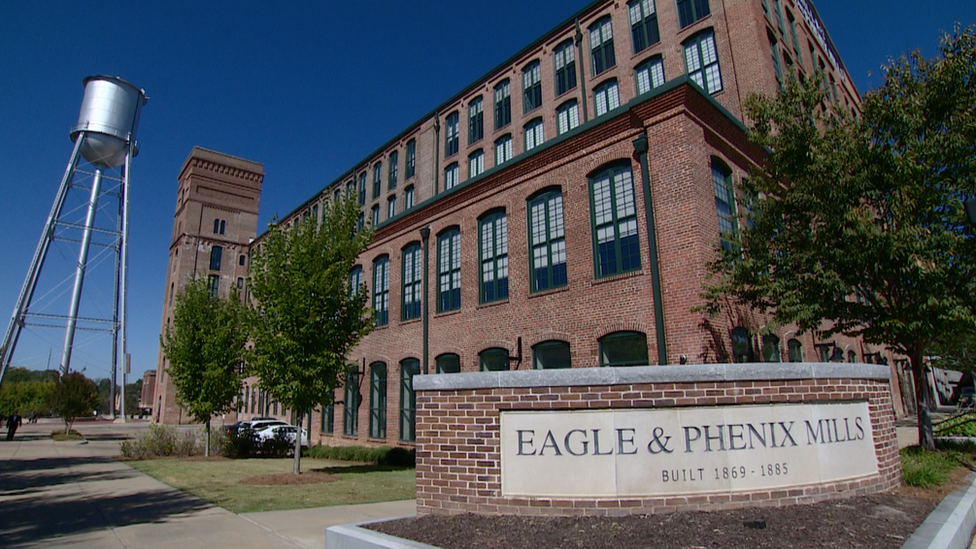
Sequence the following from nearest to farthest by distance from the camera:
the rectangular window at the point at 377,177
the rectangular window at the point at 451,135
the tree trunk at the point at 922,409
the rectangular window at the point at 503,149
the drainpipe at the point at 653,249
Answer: the tree trunk at the point at 922,409 → the drainpipe at the point at 653,249 → the rectangular window at the point at 503,149 → the rectangular window at the point at 451,135 → the rectangular window at the point at 377,177

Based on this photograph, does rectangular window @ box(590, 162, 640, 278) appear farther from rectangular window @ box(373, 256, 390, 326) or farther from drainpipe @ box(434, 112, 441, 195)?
drainpipe @ box(434, 112, 441, 195)

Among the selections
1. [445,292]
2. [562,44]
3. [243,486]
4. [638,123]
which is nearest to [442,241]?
[445,292]

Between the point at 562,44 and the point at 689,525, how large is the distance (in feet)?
86.5

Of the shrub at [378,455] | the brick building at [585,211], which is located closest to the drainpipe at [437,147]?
the brick building at [585,211]

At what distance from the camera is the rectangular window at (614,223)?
47.3 ft

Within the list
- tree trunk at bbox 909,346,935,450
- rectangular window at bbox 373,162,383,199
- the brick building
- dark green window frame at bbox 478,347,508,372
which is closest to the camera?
tree trunk at bbox 909,346,935,450

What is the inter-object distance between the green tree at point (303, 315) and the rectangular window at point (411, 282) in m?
5.68

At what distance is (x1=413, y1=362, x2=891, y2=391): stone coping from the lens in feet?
19.5

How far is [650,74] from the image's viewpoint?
23969 mm

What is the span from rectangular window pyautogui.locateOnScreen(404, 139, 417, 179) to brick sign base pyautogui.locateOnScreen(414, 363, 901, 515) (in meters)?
27.9

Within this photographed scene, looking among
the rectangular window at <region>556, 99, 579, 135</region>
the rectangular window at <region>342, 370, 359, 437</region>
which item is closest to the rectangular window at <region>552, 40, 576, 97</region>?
the rectangular window at <region>556, 99, 579, 135</region>

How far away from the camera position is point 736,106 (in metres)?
20.6

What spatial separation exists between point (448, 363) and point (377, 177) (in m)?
20.1

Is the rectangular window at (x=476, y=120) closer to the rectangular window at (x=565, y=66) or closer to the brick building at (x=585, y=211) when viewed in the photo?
the brick building at (x=585, y=211)
